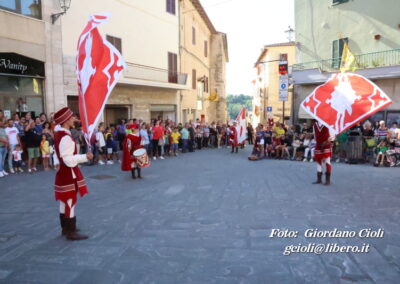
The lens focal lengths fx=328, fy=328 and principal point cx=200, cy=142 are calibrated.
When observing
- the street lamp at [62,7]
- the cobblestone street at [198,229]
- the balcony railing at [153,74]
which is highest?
the street lamp at [62,7]

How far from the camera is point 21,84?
43.6 ft

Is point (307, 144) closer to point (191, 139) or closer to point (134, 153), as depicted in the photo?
point (191, 139)

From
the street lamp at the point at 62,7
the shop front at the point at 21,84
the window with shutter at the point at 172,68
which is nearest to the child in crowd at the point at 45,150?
the shop front at the point at 21,84

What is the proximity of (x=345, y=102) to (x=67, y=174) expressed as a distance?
19.5 ft

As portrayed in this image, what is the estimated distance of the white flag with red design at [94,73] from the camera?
4.42 metres

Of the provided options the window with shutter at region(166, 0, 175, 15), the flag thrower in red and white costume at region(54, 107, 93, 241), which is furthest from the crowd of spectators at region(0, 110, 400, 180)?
the window with shutter at region(166, 0, 175, 15)

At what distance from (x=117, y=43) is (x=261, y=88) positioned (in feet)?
110

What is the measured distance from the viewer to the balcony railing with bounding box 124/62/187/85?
61.4 feet

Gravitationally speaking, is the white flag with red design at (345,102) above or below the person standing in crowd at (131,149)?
above

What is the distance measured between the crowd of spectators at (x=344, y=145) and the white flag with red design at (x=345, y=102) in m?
5.12

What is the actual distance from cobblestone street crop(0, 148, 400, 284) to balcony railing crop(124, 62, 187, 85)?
10.6 meters

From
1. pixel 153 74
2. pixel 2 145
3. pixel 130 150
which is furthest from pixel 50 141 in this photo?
pixel 153 74

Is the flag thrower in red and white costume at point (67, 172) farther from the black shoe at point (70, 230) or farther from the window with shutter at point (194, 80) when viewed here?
the window with shutter at point (194, 80)

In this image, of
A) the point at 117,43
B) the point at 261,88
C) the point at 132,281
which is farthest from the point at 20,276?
the point at 261,88
